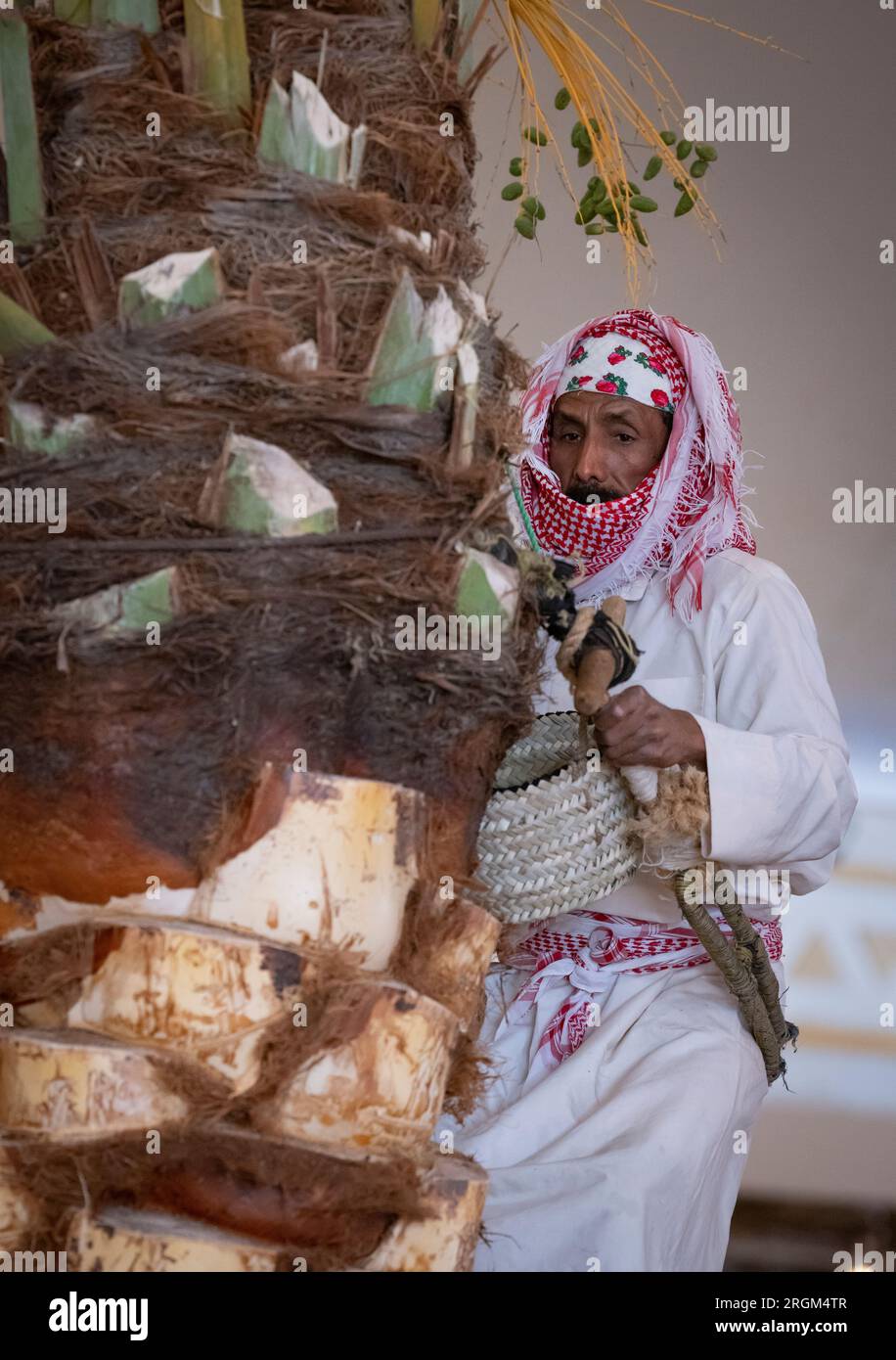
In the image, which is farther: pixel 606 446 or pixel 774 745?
pixel 606 446

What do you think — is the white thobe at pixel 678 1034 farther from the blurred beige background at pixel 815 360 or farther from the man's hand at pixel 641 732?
the blurred beige background at pixel 815 360

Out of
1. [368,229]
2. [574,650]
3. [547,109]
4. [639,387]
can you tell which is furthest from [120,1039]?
[547,109]

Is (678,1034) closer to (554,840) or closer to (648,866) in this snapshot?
(648,866)

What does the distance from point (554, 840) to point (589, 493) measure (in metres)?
0.69

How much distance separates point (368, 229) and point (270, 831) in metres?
0.54

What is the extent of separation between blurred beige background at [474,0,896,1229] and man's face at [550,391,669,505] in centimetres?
160

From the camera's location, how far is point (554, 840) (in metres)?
1.56

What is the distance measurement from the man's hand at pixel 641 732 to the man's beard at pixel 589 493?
0.52 m

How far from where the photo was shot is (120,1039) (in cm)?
114

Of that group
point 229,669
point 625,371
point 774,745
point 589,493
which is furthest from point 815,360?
point 229,669

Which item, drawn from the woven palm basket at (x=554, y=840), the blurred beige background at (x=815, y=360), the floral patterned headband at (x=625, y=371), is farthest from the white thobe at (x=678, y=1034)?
the blurred beige background at (x=815, y=360)

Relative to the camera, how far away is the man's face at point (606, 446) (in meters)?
2.08

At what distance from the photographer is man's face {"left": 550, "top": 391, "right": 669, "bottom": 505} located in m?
2.08
